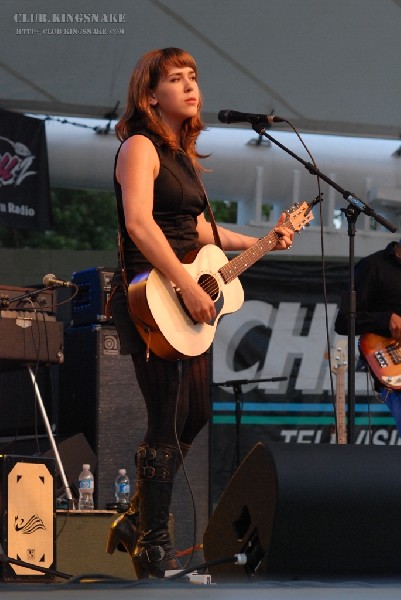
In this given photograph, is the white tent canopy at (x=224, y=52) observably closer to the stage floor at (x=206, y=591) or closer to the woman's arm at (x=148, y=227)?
the woman's arm at (x=148, y=227)

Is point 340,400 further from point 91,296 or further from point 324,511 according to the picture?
point 324,511

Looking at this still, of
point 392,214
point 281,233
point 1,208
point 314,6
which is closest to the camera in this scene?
point 281,233

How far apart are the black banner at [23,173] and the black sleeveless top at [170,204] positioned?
449 cm

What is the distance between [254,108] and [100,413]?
303cm

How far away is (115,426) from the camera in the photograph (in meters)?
6.32

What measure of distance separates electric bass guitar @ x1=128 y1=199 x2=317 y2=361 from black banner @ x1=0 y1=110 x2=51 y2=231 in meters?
4.52

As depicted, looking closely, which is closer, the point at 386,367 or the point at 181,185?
the point at 181,185

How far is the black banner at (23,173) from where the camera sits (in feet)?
27.2

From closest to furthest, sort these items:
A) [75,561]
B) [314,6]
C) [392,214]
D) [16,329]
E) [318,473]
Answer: [318,473] → [75,561] → [16,329] → [314,6] → [392,214]

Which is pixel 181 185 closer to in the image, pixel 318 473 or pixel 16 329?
pixel 318 473

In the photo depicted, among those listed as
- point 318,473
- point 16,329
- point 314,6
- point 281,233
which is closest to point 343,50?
point 314,6

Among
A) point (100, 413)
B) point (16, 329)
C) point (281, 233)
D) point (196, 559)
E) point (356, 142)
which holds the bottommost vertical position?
point (196, 559)

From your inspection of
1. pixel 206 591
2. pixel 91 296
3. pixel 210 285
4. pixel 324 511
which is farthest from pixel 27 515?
pixel 206 591

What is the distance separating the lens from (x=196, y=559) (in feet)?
21.8
